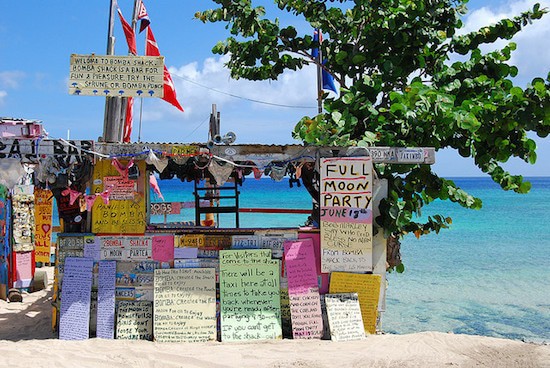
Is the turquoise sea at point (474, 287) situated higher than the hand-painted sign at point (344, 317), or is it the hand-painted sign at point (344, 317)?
the hand-painted sign at point (344, 317)

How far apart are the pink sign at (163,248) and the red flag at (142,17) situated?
5.62 meters

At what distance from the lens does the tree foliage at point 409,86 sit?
23.7 ft

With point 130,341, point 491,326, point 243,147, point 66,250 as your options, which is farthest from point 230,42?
point 491,326

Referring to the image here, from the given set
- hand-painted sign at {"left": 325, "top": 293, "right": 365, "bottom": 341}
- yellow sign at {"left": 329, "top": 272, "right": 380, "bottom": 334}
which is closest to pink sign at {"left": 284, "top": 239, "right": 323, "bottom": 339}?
hand-painted sign at {"left": 325, "top": 293, "right": 365, "bottom": 341}

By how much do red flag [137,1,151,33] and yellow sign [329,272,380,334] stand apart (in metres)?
6.76

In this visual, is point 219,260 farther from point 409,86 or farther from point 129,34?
point 129,34

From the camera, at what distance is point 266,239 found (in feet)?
23.1

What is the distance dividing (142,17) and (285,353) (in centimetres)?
749

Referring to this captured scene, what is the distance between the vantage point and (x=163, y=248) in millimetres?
6941

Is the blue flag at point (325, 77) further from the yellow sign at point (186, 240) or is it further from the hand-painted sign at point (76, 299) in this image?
the hand-painted sign at point (76, 299)

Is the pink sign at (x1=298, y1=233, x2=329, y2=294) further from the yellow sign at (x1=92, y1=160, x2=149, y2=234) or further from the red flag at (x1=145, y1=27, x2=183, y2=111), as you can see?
the red flag at (x1=145, y1=27, x2=183, y2=111)

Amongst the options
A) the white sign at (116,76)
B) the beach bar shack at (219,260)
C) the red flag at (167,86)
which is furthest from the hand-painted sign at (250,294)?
the red flag at (167,86)

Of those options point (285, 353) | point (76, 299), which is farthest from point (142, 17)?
point (285, 353)

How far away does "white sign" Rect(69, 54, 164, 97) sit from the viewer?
719cm
